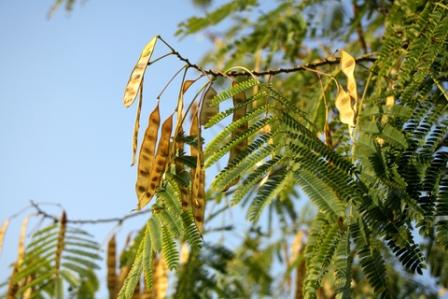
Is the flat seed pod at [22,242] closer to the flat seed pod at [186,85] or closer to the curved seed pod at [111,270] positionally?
the curved seed pod at [111,270]

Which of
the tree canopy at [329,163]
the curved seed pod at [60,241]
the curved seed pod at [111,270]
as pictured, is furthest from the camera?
the curved seed pod at [60,241]

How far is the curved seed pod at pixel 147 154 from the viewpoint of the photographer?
1.79 meters

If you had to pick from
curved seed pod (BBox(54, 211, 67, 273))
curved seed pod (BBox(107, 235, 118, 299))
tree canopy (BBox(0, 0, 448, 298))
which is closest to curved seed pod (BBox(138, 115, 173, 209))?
tree canopy (BBox(0, 0, 448, 298))

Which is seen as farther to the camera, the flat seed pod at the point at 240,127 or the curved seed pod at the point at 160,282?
the curved seed pod at the point at 160,282

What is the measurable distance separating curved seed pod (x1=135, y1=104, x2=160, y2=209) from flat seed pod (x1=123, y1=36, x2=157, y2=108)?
3.4 inches

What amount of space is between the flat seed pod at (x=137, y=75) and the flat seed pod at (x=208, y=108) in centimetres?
21

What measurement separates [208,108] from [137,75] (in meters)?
0.25

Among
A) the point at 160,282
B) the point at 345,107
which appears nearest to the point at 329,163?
the point at 345,107

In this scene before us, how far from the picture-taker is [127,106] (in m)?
1.85

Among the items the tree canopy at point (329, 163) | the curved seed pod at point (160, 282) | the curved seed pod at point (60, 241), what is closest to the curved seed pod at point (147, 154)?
the tree canopy at point (329, 163)

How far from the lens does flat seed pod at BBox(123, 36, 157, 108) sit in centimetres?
184

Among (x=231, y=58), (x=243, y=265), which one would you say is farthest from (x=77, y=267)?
(x=231, y=58)

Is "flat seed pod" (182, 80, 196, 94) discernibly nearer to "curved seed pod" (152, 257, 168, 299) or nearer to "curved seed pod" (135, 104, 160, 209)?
"curved seed pod" (135, 104, 160, 209)

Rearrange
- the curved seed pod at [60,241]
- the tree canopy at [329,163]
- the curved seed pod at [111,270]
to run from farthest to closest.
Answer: the curved seed pod at [60,241] → the curved seed pod at [111,270] → the tree canopy at [329,163]
